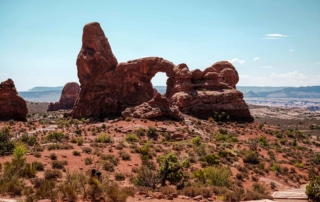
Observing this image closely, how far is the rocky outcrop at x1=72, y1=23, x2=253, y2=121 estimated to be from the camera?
144 feet

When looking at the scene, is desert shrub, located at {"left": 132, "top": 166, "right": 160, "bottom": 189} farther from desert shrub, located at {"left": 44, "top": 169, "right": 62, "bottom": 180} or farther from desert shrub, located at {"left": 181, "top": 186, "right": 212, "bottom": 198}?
desert shrub, located at {"left": 44, "top": 169, "right": 62, "bottom": 180}

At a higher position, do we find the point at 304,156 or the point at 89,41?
the point at 89,41

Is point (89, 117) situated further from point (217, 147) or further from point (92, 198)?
point (92, 198)

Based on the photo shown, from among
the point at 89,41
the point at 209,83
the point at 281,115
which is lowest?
the point at 281,115

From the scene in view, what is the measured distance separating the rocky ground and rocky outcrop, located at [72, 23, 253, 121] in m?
4.38

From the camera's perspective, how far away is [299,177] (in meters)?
22.1

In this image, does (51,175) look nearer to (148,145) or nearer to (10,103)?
(148,145)

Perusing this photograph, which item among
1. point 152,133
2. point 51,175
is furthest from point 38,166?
point 152,133

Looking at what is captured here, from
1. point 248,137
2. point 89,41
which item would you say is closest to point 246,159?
point 248,137

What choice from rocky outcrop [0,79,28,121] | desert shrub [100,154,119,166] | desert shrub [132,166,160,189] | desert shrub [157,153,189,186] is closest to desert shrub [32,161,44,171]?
desert shrub [100,154,119,166]

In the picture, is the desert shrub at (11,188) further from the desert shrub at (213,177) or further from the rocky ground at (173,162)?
the desert shrub at (213,177)

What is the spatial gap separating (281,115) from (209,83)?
84592 millimetres

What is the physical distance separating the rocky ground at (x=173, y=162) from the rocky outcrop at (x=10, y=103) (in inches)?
148

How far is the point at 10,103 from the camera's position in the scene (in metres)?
42.4
